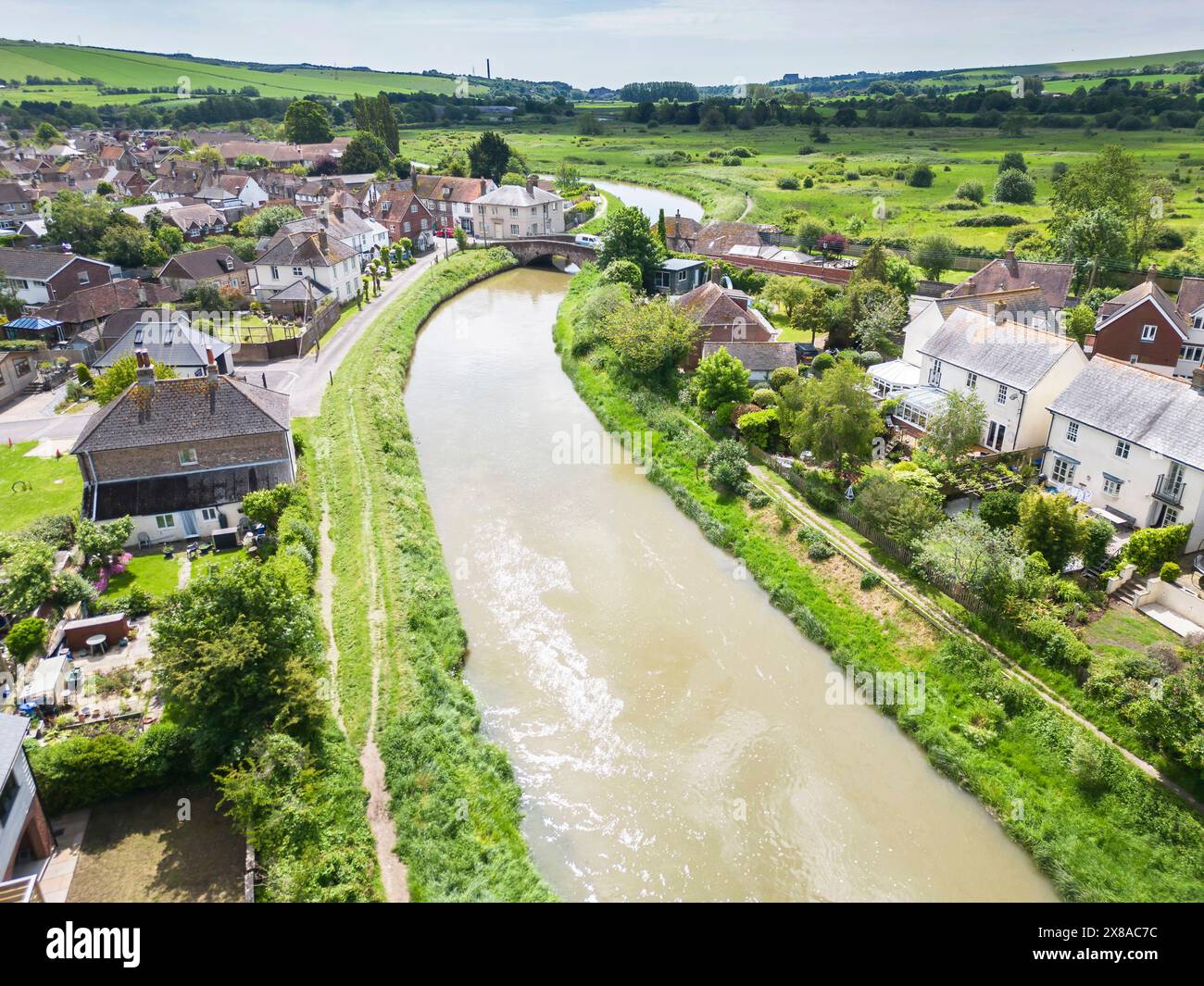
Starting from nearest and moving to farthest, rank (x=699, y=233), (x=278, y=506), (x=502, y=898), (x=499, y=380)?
(x=502, y=898)
(x=278, y=506)
(x=499, y=380)
(x=699, y=233)

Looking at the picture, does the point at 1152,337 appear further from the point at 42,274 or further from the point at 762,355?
the point at 42,274

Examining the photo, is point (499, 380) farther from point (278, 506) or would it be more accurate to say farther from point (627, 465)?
point (278, 506)

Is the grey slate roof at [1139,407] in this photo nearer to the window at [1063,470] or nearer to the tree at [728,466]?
the window at [1063,470]

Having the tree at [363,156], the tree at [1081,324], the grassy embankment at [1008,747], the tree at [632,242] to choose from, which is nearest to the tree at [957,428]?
the grassy embankment at [1008,747]

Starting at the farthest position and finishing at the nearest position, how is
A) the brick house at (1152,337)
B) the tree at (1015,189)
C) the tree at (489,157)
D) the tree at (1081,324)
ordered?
the tree at (489,157), the tree at (1015,189), the tree at (1081,324), the brick house at (1152,337)

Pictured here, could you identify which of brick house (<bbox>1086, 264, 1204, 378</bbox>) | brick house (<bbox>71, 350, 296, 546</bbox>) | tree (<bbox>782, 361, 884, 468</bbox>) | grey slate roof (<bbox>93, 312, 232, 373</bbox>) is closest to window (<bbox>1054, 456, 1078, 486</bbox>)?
tree (<bbox>782, 361, 884, 468</bbox>)

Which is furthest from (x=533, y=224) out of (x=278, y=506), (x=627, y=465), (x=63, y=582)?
(x=63, y=582)
